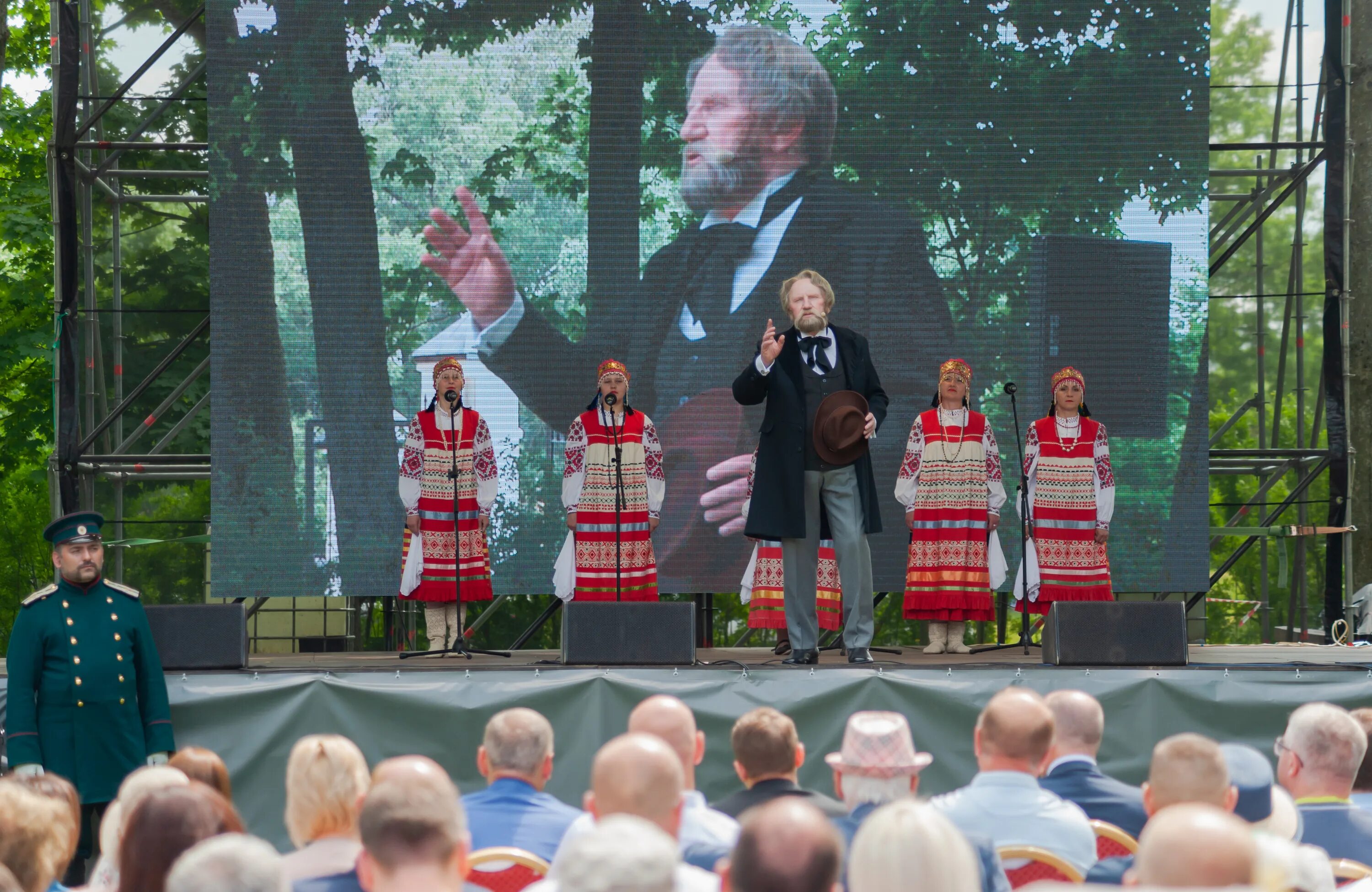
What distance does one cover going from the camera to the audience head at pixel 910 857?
1.78 metres

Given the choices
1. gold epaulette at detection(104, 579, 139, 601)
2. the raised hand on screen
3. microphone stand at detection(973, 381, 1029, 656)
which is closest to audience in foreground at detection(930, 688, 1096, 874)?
microphone stand at detection(973, 381, 1029, 656)

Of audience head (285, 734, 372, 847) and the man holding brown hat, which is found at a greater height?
the man holding brown hat

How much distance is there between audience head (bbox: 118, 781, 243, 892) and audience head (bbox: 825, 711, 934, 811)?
1302 mm

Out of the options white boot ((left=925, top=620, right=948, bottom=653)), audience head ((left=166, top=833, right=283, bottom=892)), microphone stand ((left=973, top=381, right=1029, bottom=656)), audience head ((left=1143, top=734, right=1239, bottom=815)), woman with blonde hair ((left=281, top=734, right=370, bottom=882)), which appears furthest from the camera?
white boot ((left=925, top=620, right=948, bottom=653))

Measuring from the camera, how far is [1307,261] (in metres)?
26.0

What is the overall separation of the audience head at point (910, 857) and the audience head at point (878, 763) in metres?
1.16

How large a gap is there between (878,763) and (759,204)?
506cm

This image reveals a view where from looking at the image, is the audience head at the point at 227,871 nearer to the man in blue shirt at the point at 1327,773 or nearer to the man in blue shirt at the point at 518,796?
the man in blue shirt at the point at 518,796

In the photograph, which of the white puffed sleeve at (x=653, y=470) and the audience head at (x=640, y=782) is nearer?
the audience head at (x=640, y=782)

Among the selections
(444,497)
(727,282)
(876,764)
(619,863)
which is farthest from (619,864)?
(727,282)

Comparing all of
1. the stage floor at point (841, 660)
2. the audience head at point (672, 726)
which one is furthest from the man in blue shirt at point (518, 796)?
the stage floor at point (841, 660)

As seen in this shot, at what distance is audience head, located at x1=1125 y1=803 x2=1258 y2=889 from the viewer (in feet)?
5.56

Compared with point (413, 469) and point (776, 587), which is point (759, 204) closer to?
point (776, 587)

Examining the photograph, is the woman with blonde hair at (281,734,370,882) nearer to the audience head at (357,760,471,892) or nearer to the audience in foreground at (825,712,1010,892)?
the audience head at (357,760,471,892)
